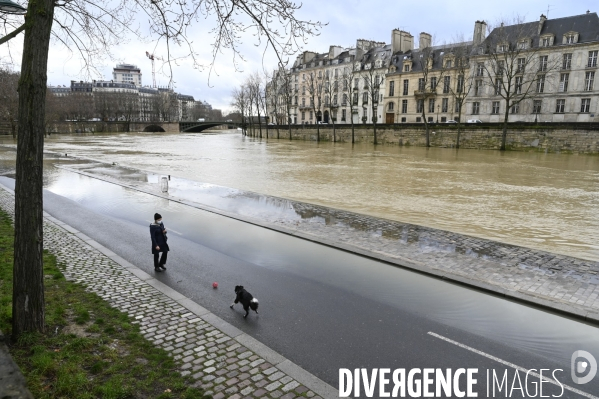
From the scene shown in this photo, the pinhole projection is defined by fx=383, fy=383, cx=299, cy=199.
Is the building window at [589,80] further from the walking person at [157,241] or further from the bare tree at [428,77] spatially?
the walking person at [157,241]

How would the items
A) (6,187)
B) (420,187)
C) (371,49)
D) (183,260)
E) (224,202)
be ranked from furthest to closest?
1. (371,49)
2. (420,187)
3. (6,187)
4. (224,202)
5. (183,260)

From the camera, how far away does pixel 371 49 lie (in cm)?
8388

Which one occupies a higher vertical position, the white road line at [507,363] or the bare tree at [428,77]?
the bare tree at [428,77]

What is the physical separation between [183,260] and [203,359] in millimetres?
4695

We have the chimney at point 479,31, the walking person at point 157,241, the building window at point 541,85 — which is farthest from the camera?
the chimney at point 479,31

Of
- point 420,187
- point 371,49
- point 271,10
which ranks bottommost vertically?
point 420,187

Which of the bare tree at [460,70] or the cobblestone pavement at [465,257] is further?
the bare tree at [460,70]

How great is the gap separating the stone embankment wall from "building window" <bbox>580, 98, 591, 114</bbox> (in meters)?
11.7

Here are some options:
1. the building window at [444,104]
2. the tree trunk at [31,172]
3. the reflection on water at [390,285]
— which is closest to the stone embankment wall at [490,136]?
the building window at [444,104]

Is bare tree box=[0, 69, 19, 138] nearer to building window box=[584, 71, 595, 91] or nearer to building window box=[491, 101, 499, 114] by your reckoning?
building window box=[491, 101, 499, 114]

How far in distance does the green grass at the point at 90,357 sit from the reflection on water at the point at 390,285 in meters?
3.96

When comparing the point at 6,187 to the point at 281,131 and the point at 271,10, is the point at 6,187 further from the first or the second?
the point at 281,131

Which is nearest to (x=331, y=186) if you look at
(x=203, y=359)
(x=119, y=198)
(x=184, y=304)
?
(x=119, y=198)

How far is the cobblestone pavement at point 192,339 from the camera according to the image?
15.4 ft
